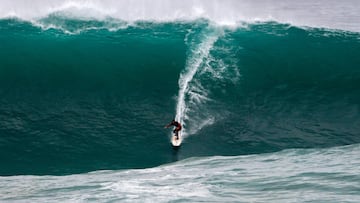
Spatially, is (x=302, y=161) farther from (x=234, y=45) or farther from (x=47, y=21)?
(x=47, y=21)

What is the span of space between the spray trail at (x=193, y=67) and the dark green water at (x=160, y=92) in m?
0.10

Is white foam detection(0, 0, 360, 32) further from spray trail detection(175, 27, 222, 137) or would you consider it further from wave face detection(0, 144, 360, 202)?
wave face detection(0, 144, 360, 202)

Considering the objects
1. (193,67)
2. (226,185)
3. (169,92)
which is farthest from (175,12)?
(226,185)

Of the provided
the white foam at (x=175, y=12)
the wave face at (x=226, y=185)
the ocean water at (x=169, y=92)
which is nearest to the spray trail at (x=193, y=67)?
the ocean water at (x=169, y=92)

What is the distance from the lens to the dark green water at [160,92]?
24.6 m

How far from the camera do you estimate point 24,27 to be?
33.6 meters

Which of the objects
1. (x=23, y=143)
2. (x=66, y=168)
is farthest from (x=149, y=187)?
(x=23, y=143)

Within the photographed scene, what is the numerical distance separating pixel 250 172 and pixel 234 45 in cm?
1743

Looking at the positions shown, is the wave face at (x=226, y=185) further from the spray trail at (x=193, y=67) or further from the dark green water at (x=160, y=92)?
the spray trail at (x=193, y=67)

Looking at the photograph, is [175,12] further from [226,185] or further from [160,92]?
[226,185]

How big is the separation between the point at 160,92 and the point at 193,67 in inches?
110

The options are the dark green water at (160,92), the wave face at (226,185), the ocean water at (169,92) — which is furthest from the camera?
the dark green water at (160,92)

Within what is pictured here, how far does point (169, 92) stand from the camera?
91.5 ft

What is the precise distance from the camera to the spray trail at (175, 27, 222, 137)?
26898 mm
